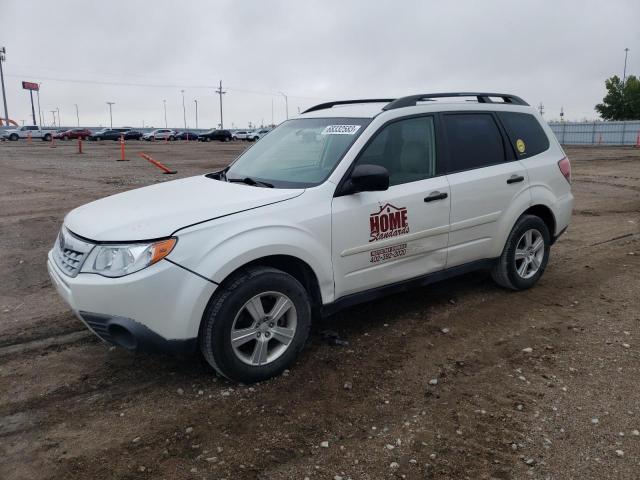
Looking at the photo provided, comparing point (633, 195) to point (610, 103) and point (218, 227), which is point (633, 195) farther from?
point (610, 103)

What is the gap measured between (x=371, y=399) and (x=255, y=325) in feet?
2.87

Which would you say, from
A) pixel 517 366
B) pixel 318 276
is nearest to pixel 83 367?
pixel 318 276

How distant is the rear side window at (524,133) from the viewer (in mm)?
5273

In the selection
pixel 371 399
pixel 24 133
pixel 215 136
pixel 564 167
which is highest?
pixel 24 133

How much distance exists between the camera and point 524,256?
214 inches

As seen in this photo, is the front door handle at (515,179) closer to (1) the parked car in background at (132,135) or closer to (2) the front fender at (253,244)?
(2) the front fender at (253,244)

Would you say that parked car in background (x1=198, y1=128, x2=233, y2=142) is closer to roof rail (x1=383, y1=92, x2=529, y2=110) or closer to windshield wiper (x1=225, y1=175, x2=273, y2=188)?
roof rail (x1=383, y1=92, x2=529, y2=110)

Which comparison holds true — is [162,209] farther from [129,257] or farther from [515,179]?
[515,179]

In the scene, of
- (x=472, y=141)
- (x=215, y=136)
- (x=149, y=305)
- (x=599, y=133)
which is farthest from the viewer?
(x=215, y=136)

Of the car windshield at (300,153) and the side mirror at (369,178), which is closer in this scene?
the side mirror at (369,178)

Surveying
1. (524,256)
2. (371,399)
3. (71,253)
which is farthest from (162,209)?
(524,256)

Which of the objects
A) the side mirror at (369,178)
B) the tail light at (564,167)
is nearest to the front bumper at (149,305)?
the side mirror at (369,178)

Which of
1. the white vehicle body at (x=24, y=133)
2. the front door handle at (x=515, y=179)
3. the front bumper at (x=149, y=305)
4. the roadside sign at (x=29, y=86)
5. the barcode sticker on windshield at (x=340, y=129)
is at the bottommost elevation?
the front bumper at (x=149, y=305)

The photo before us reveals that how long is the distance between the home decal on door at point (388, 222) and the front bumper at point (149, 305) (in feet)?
4.37
